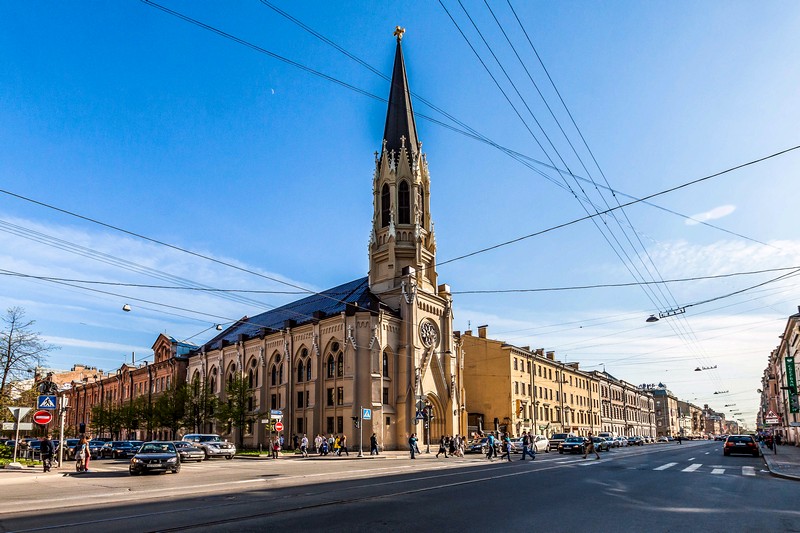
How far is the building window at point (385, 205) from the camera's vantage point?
5856 centimetres

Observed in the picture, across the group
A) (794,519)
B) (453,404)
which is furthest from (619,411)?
(794,519)

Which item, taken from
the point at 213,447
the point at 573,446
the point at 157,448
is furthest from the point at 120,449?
the point at 573,446

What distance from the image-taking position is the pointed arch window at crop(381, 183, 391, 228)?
58591mm

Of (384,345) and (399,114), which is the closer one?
(384,345)

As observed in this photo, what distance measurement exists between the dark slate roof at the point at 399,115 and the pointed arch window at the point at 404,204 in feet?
12.6

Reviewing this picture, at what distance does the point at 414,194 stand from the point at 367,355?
57.6ft

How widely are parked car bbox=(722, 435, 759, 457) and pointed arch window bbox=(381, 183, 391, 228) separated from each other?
3446 cm

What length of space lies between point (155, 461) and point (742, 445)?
35.1 meters

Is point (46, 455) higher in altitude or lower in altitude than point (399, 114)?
lower

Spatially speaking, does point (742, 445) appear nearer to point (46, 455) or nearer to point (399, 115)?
point (46, 455)

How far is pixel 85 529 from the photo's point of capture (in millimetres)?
9750

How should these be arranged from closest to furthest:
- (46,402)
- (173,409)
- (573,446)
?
(46,402) < (573,446) < (173,409)

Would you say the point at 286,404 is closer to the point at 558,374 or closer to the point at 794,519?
the point at 558,374

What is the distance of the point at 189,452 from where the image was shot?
3531 cm
